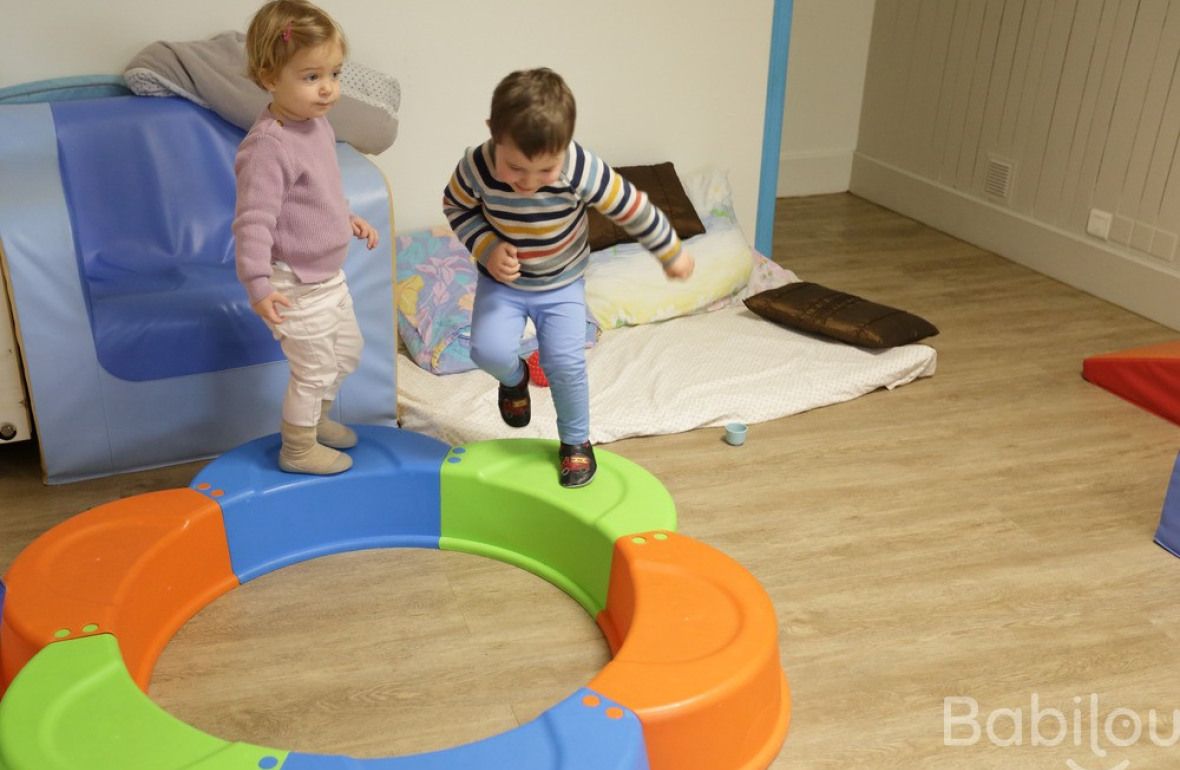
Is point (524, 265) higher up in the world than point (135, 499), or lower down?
higher up

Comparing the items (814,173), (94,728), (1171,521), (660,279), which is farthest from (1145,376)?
(94,728)

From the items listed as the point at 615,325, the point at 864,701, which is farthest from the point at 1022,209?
the point at 864,701

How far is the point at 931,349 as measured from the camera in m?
3.16

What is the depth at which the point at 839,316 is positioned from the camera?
322cm

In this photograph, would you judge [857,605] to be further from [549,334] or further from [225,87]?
[225,87]

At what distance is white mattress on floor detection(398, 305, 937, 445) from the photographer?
2.77 meters

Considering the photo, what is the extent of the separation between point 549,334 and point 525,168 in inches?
14.7

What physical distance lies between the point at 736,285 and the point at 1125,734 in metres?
1.92

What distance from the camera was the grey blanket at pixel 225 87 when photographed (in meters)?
2.76

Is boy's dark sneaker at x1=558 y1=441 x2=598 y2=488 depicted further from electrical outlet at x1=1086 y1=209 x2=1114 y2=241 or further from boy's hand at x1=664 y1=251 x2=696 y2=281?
electrical outlet at x1=1086 y1=209 x2=1114 y2=241

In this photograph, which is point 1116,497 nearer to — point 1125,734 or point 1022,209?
point 1125,734

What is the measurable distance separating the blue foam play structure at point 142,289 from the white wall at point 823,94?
270 centimetres

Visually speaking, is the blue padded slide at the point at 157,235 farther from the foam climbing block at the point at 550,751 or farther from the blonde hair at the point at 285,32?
the foam climbing block at the point at 550,751

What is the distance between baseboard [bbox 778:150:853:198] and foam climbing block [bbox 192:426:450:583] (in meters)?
3.05
